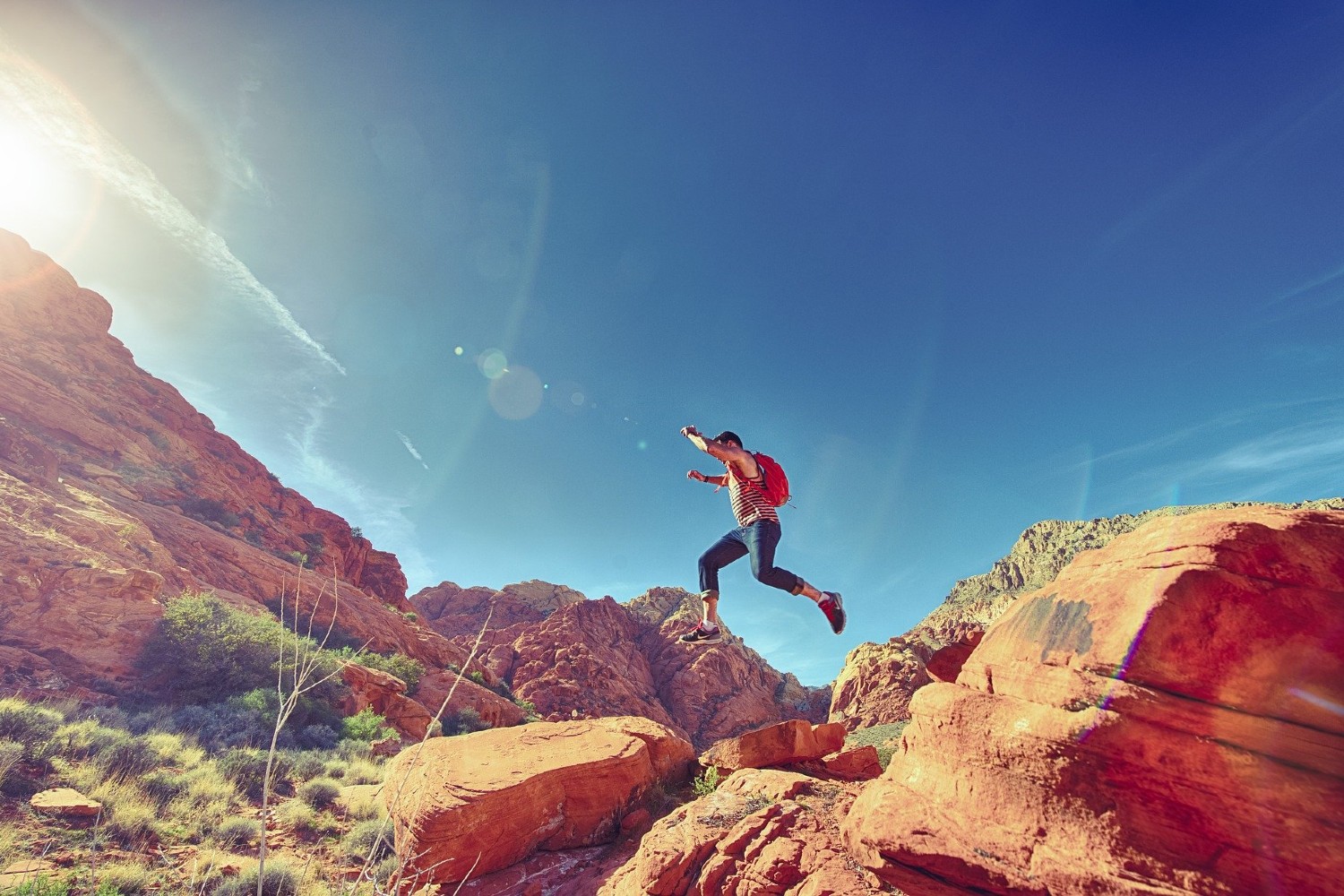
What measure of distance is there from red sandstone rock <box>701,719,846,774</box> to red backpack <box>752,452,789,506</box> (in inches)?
169

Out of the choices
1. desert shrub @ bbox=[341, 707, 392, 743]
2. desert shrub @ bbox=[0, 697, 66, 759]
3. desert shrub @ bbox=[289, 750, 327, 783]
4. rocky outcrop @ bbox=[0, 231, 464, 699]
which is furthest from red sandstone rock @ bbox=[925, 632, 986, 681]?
desert shrub @ bbox=[341, 707, 392, 743]

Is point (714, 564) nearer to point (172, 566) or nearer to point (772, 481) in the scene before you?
point (772, 481)

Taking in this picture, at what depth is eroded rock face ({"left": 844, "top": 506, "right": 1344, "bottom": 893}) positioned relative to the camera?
3523 mm

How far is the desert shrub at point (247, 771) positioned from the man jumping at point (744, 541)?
9.88 m

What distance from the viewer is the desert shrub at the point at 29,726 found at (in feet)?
30.5

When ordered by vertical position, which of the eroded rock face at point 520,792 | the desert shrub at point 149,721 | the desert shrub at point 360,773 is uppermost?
the eroded rock face at point 520,792

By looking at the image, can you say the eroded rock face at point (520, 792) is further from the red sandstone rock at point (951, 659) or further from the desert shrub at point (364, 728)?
the desert shrub at point (364, 728)

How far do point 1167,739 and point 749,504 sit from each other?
412cm

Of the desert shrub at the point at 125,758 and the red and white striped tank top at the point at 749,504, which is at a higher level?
the red and white striped tank top at the point at 749,504

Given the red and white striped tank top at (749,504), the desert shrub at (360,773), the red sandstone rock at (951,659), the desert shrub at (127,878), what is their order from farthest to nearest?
the desert shrub at (360,773)
the red sandstone rock at (951,659)
the red and white striped tank top at (749,504)
the desert shrub at (127,878)

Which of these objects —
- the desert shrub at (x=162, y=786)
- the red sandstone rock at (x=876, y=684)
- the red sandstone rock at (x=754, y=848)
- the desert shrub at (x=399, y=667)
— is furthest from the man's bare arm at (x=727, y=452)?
the red sandstone rock at (x=876, y=684)

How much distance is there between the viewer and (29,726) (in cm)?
995

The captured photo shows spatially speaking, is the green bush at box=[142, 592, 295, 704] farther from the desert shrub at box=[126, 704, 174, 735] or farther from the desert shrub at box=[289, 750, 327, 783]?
the desert shrub at box=[289, 750, 327, 783]

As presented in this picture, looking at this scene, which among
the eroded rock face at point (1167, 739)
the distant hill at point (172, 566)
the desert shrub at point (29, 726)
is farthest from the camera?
the distant hill at point (172, 566)
